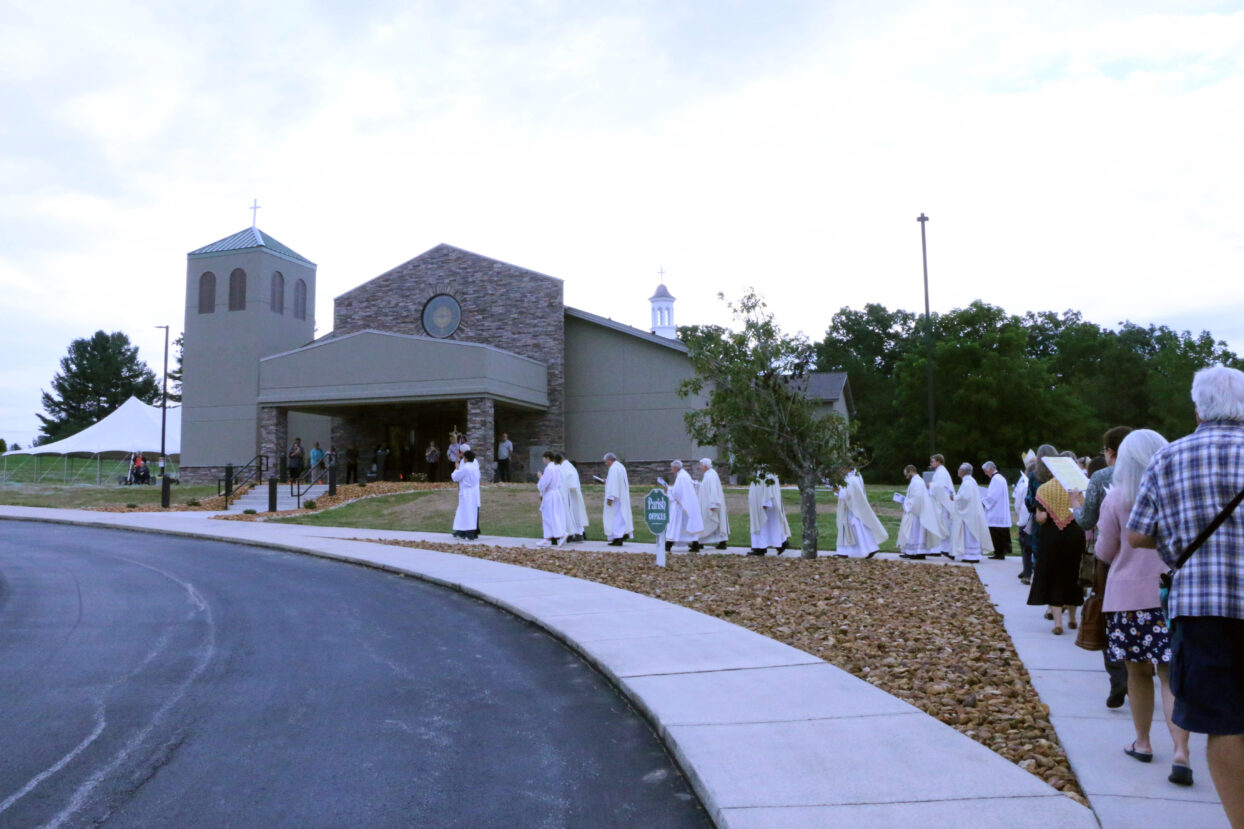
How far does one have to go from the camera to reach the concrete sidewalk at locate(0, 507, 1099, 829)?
4.26m

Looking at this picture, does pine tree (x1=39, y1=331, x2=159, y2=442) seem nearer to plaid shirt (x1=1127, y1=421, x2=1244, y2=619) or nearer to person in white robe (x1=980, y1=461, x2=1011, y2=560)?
person in white robe (x1=980, y1=461, x2=1011, y2=560)

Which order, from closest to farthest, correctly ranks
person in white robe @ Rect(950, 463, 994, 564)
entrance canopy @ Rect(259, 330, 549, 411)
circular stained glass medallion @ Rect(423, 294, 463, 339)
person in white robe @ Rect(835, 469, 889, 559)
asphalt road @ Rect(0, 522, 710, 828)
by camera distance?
asphalt road @ Rect(0, 522, 710, 828), person in white robe @ Rect(835, 469, 889, 559), person in white robe @ Rect(950, 463, 994, 564), entrance canopy @ Rect(259, 330, 549, 411), circular stained glass medallion @ Rect(423, 294, 463, 339)

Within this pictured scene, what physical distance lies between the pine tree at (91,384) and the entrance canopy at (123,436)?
152 feet

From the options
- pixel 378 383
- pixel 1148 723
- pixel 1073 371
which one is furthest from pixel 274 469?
pixel 1073 371

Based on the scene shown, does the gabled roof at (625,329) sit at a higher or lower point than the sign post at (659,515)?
higher

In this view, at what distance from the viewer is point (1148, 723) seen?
197 inches

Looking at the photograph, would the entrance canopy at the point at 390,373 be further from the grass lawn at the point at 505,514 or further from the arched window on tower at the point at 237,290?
the arched window on tower at the point at 237,290

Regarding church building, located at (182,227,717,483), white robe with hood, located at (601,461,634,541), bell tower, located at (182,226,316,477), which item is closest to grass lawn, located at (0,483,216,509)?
church building, located at (182,227,717,483)

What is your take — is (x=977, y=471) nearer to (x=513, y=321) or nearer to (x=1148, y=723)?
(x=513, y=321)

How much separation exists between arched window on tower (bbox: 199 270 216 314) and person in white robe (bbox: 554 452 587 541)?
24543 mm

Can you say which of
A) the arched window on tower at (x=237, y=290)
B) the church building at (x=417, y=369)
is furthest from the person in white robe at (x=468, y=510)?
→ the arched window on tower at (x=237, y=290)

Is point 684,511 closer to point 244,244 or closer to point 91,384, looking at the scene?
point 244,244

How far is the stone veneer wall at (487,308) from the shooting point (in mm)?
35125

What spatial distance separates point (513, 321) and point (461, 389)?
5.06 m
